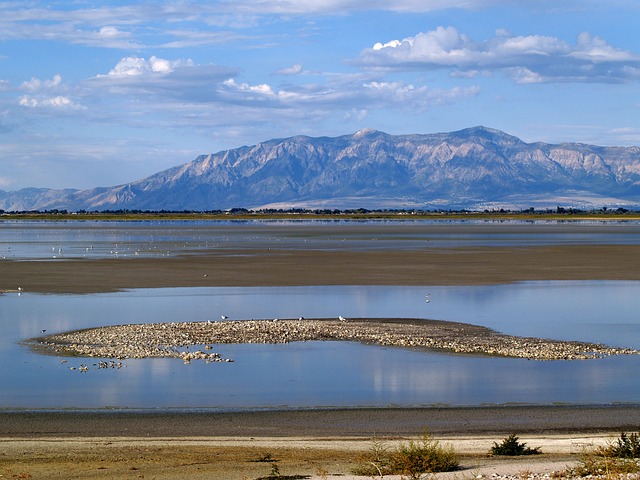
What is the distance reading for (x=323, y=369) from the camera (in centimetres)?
2153

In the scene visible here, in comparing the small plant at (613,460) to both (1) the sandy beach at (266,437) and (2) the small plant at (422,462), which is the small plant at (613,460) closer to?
(1) the sandy beach at (266,437)

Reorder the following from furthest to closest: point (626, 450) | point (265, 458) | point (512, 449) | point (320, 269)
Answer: point (320, 269) → point (265, 458) → point (512, 449) → point (626, 450)

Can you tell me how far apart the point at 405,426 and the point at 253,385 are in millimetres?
4640

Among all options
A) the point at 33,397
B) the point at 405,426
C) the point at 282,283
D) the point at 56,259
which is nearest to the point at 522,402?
the point at 405,426

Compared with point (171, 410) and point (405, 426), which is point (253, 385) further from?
point (405, 426)

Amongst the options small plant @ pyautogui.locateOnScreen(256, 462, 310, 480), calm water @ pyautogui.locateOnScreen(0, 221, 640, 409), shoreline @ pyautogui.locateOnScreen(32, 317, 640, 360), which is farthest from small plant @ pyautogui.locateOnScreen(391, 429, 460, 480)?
shoreline @ pyautogui.locateOnScreen(32, 317, 640, 360)

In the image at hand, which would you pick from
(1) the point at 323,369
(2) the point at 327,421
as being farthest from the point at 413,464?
(1) the point at 323,369

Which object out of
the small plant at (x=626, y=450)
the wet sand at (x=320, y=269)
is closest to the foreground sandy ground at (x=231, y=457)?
the small plant at (x=626, y=450)

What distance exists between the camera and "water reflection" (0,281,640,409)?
721 inches

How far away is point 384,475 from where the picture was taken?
11.8m

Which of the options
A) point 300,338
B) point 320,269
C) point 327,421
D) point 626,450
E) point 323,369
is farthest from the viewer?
point 320,269

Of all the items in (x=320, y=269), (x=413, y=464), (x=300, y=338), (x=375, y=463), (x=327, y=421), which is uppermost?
(x=320, y=269)

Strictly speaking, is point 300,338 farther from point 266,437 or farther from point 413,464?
point 413,464

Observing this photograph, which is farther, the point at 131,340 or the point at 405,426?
the point at 131,340
